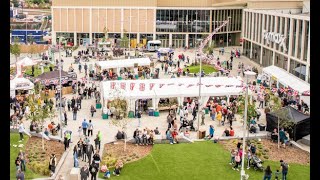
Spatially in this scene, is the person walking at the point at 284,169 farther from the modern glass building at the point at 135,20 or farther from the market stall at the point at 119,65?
the modern glass building at the point at 135,20

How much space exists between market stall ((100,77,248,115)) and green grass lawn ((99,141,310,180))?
754 cm

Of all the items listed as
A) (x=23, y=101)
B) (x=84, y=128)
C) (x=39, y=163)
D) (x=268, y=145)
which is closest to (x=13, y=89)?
(x=23, y=101)

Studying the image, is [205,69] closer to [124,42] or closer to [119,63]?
[119,63]

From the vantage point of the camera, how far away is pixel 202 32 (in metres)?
70.3

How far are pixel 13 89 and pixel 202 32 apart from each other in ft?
134

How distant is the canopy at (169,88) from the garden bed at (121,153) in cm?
681

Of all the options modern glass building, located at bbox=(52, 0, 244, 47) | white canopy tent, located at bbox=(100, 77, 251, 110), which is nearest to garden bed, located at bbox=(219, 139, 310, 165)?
white canopy tent, located at bbox=(100, 77, 251, 110)

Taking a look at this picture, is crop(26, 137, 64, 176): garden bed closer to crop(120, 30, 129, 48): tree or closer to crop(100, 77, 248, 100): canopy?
crop(100, 77, 248, 100): canopy

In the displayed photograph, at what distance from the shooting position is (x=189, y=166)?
72.4 ft

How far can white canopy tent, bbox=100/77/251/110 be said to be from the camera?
31906 millimetres

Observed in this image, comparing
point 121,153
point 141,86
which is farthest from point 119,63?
point 121,153

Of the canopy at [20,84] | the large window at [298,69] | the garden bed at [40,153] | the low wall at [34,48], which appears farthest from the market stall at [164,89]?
the low wall at [34,48]

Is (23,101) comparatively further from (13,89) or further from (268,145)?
(268,145)

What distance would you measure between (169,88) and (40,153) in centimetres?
1263
